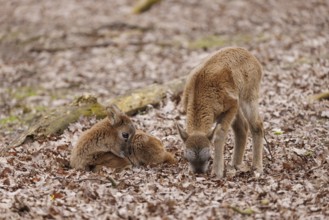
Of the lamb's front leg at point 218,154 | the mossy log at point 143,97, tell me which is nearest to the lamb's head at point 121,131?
the lamb's front leg at point 218,154

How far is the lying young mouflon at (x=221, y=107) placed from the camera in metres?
10.2

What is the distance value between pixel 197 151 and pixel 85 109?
4825mm

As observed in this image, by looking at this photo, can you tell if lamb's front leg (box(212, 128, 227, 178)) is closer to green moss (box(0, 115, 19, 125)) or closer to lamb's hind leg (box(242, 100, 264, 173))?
lamb's hind leg (box(242, 100, 264, 173))

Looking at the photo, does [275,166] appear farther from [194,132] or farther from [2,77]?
[2,77]

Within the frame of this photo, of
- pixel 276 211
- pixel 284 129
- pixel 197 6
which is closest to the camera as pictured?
pixel 276 211

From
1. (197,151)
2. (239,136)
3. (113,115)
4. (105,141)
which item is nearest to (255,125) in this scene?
(239,136)

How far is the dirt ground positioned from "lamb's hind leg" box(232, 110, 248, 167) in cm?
33

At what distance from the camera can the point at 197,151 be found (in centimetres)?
1006

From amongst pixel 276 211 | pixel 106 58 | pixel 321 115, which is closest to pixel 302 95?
pixel 321 115

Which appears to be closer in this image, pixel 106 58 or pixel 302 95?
pixel 302 95

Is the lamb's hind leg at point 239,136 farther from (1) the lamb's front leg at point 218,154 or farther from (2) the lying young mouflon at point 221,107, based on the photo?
(1) the lamb's front leg at point 218,154

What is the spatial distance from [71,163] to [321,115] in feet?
19.7

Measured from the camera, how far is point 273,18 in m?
25.7

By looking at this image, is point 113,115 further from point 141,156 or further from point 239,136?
point 239,136
